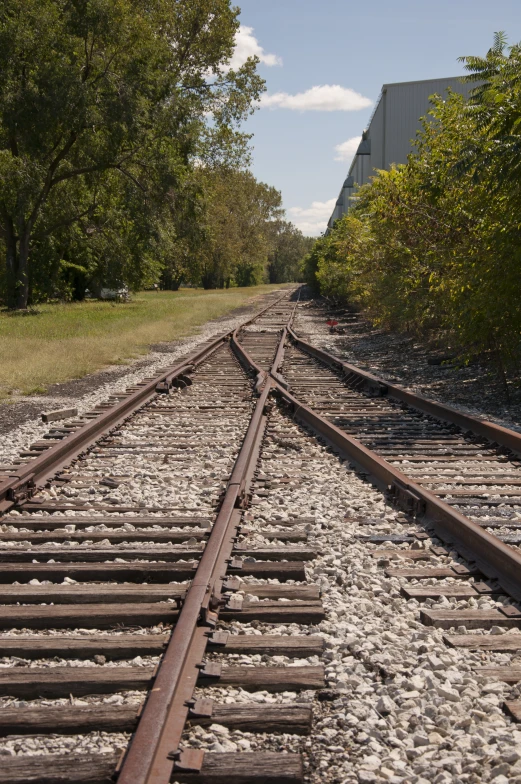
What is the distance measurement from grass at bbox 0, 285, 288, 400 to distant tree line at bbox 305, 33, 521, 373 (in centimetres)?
605

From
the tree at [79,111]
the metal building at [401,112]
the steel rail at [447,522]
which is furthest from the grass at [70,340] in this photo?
the metal building at [401,112]

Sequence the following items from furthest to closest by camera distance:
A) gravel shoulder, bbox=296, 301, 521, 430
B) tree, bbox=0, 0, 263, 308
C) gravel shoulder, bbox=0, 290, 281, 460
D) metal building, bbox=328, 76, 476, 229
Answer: metal building, bbox=328, 76, 476, 229
tree, bbox=0, 0, 263, 308
gravel shoulder, bbox=296, 301, 521, 430
gravel shoulder, bbox=0, 290, 281, 460

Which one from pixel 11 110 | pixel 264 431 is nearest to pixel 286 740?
pixel 264 431

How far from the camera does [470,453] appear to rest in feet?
21.6

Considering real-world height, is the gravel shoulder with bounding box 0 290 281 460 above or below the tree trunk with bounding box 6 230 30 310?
below

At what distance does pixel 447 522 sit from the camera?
4.40 metres

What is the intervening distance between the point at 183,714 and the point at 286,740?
14.1 inches

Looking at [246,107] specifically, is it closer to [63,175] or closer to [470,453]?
[63,175]

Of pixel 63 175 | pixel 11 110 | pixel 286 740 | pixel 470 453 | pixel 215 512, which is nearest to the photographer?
pixel 286 740

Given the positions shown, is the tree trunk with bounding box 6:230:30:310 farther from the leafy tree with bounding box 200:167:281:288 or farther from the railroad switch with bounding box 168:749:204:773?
the railroad switch with bounding box 168:749:204:773

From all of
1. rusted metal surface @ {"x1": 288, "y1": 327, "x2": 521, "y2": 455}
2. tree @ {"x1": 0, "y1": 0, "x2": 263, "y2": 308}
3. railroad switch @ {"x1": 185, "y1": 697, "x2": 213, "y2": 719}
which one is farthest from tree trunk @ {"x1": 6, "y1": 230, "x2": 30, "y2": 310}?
railroad switch @ {"x1": 185, "y1": 697, "x2": 213, "y2": 719}

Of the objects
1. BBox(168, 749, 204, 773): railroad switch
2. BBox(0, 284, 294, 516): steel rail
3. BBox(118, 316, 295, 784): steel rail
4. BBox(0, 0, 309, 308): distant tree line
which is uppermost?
BBox(0, 0, 309, 308): distant tree line

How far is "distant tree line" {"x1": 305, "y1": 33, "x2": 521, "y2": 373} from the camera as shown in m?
8.48

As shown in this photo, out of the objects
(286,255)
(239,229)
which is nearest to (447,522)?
(239,229)
